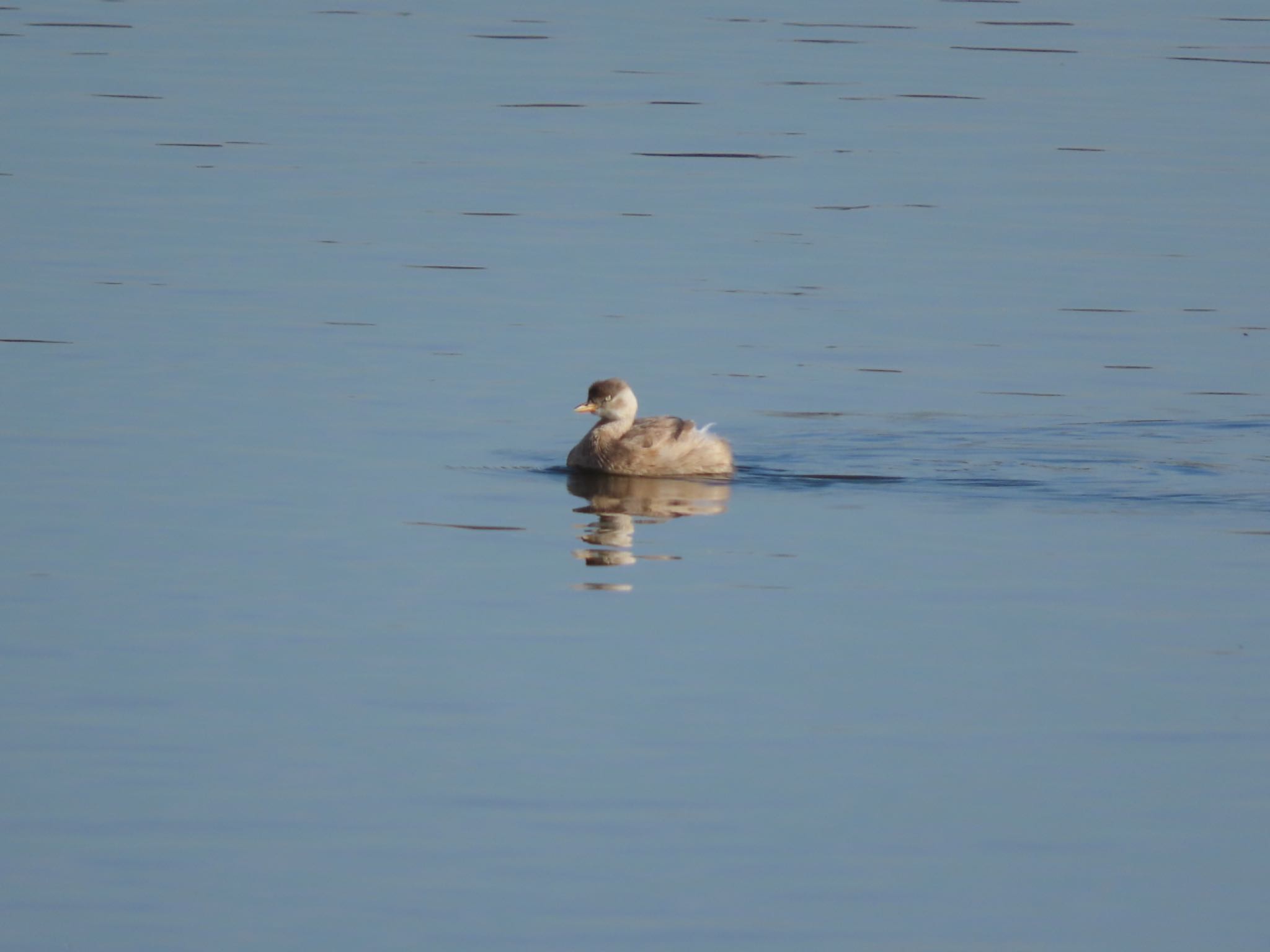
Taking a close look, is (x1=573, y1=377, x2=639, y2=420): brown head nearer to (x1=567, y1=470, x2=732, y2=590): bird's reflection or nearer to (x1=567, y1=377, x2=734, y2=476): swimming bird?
(x1=567, y1=377, x2=734, y2=476): swimming bird

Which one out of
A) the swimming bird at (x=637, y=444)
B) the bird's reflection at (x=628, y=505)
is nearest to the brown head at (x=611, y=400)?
the swimming bird at (x=637, y=444)

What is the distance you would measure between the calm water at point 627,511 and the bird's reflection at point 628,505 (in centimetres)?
6

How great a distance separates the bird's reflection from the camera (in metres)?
12.8

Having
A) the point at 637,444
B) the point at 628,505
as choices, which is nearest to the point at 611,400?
the point at 637,444

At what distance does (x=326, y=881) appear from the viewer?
8.16 m

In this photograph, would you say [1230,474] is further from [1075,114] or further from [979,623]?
[1075,114]

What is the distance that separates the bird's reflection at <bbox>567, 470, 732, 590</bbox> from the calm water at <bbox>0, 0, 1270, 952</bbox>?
6 centimetres

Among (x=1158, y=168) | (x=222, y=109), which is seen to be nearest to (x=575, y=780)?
(x=1158, y=168)

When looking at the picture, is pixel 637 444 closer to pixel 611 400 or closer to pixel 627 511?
pixel 611 400

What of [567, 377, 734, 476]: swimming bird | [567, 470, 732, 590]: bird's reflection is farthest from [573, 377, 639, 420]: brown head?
[567, 470, 732, 590]: bird's reflection

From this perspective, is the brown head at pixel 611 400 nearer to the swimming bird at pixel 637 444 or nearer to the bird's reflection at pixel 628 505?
the swimming bird at pixel 637 444

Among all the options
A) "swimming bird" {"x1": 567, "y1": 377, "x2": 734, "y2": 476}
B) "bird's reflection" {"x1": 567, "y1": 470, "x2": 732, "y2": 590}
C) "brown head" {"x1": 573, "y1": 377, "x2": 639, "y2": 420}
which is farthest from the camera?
"brown head" {"x1": 573, "y1": 377, "x2": 639, "y2": 420}

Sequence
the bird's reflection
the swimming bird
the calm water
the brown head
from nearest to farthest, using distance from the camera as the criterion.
→ the calm water
the bird's reflection
the swimming bird
the brown head

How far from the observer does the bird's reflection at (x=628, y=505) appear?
1278cm
